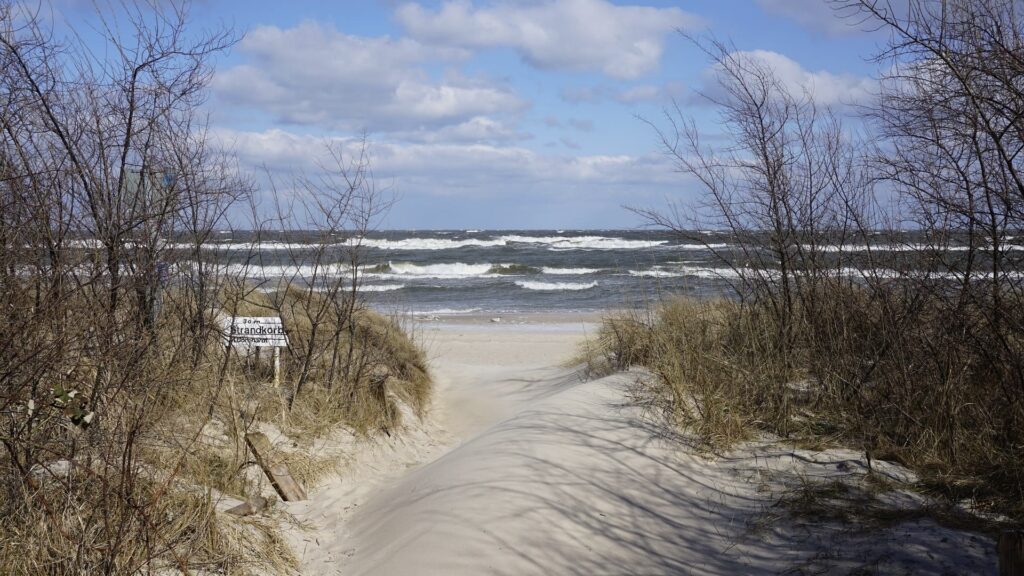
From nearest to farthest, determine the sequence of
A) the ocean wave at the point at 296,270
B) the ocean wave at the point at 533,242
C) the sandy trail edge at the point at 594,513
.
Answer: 1. the sandy trail edge at the point at 594,513
2. the ocean wave at the point at 296,270
3. the ocean wave at the point at 533,242

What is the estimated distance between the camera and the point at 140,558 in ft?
12.9

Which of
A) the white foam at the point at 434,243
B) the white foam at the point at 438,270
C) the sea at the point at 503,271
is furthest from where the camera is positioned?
the white foam at the point at 434,243

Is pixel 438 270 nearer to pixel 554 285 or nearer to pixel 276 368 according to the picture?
pixel 554 285

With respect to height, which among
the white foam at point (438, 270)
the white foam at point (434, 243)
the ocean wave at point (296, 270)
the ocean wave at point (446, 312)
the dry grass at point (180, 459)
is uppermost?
the white foam at point (434, 243)

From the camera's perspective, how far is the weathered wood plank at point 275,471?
6.03 m

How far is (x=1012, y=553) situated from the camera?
329 cm

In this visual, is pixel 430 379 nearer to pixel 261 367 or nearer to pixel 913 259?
pixel 261 367

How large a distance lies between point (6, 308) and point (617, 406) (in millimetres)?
4820

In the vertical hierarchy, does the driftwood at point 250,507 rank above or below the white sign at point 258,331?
below

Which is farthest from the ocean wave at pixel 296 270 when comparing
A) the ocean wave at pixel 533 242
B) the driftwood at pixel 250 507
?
the ocean wave at pixel 533 242

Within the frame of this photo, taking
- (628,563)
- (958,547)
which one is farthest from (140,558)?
(958,547)

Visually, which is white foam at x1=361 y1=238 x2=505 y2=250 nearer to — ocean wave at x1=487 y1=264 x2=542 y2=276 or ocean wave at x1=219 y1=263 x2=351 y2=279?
ocean wave at x1=487 y1=264 x2=542 y2=276

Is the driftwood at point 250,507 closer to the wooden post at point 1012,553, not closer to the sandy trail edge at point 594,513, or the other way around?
the sandy trail edge at point 594,513

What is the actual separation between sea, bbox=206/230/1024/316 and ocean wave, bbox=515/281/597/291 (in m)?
0.04
